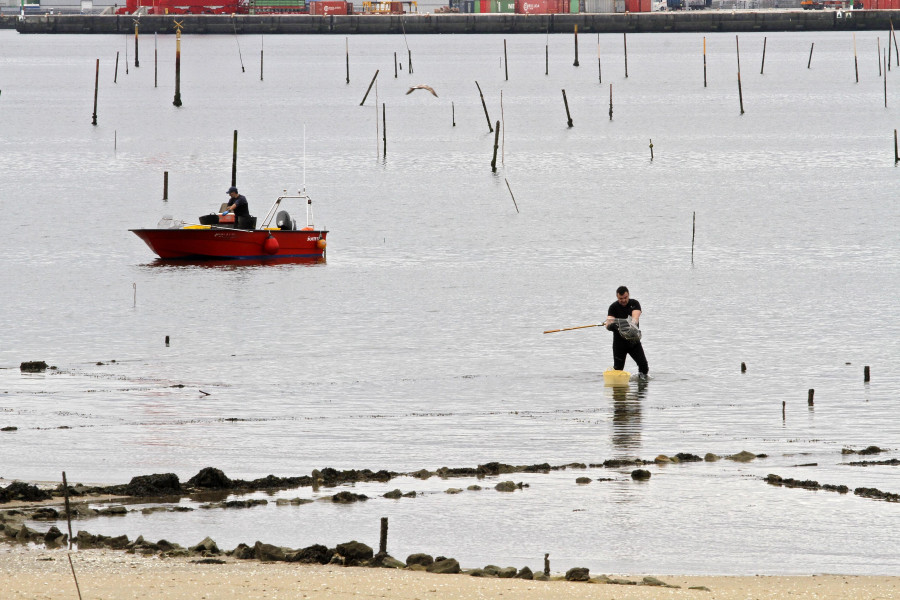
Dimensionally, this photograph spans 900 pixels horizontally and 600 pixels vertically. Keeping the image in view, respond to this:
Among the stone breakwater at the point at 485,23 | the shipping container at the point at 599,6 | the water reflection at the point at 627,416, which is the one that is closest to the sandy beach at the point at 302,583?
the water reflection at the point at 627,416

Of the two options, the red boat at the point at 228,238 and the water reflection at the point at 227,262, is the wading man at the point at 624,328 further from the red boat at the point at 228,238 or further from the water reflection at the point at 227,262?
the water reflection at the point at 227,262

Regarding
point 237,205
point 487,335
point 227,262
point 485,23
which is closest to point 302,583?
point 487,335

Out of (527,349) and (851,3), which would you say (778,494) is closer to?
(527,349)

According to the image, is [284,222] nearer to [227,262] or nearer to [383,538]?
[227,262]

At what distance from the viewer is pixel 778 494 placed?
1520 centimetres

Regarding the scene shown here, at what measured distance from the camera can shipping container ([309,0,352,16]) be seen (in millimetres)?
168125

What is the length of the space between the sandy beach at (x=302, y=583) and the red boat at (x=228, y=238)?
26252 millimetres

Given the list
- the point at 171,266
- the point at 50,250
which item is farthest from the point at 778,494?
the point at 50,250

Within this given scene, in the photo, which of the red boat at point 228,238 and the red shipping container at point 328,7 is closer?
the red boat at point 228,238

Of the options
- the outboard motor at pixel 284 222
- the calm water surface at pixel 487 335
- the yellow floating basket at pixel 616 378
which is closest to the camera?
the calm water surface at pixel 487 335

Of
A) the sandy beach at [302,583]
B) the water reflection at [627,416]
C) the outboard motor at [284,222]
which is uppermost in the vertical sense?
the outboard motor at [284,222]

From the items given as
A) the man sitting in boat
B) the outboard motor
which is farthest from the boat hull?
the man sitting in boat

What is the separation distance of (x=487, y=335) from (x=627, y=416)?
944cm

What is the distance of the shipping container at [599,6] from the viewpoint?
16862cm
